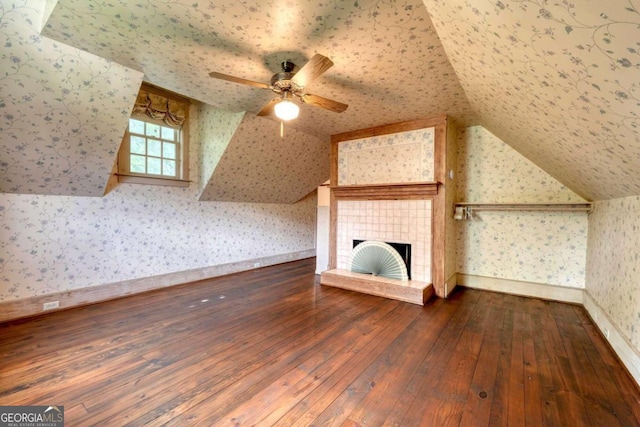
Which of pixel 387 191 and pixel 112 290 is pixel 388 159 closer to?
pixel 387 191

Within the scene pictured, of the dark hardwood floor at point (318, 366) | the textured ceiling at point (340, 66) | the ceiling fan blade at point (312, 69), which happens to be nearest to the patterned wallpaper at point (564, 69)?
the textured ceiling at point (340, 66)

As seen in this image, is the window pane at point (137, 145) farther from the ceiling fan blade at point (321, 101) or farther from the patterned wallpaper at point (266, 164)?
the ceiling fan blade at point (321, 101)

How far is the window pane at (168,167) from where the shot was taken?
4104mm

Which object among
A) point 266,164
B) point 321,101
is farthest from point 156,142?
point 321,101

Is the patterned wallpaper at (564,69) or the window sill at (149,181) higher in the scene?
the patterned wallpaper at (564,69)

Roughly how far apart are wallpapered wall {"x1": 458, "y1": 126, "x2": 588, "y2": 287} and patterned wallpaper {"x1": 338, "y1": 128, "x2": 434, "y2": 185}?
34.5 inches

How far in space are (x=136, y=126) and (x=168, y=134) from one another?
1.47 ft

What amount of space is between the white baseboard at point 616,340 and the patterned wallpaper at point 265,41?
2.58 m

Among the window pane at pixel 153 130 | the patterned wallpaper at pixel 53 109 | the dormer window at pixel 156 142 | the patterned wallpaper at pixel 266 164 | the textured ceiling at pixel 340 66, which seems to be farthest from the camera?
the patterned wallpaper at pixel 266 164

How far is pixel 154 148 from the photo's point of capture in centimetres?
399

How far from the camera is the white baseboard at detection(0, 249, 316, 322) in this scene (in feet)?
9.26

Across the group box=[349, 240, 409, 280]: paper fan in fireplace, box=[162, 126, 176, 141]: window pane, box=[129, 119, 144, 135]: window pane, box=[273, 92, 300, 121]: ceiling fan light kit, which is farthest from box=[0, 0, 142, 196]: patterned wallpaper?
box=[349, 240, 409, 280]: paper fan in fireplace

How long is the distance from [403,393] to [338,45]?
2.55 meters

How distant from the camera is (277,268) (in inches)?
214
